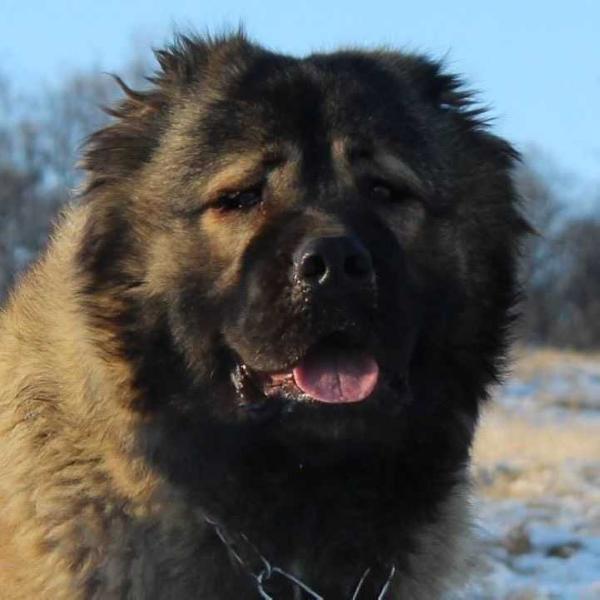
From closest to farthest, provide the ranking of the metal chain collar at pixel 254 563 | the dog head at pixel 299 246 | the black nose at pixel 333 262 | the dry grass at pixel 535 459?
the black nose at pixel 333 262 < the dog head at pixel 299 246 < the metal chain collar at pixel 254 563 < the dry grass at pixel 535 459

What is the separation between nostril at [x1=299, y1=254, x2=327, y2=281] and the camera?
310cm

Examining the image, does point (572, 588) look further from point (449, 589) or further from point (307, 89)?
point (307, 89)

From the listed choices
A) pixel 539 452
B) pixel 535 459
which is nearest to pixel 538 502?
pixel 535 459

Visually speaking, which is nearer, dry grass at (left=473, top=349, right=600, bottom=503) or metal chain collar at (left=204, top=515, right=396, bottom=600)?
metal chain collar at (left=204, top=515, right=396, bottom=600)

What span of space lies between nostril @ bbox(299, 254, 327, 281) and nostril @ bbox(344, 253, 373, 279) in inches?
2.4

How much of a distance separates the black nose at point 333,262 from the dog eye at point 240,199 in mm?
317

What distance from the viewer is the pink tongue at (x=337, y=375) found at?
128 inches

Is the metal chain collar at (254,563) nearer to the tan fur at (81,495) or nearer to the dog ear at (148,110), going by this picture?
the tan fur at (81,495)

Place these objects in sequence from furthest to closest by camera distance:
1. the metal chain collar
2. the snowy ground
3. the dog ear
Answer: the snowy ground, the dog ear, the metal chain collar

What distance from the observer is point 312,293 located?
312 cm

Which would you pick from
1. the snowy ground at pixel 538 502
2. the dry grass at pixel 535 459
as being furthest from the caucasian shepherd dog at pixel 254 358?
the dry grass at pixel 535 459

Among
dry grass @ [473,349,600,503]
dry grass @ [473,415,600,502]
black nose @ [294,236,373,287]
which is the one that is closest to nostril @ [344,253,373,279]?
black nose @ [294,236,373,287]

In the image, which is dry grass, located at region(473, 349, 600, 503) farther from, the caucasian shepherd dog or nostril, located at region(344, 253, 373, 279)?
nostril, located at region(344, 253, 373, 279)

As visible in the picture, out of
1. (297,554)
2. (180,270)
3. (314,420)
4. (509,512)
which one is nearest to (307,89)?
(180,270)
